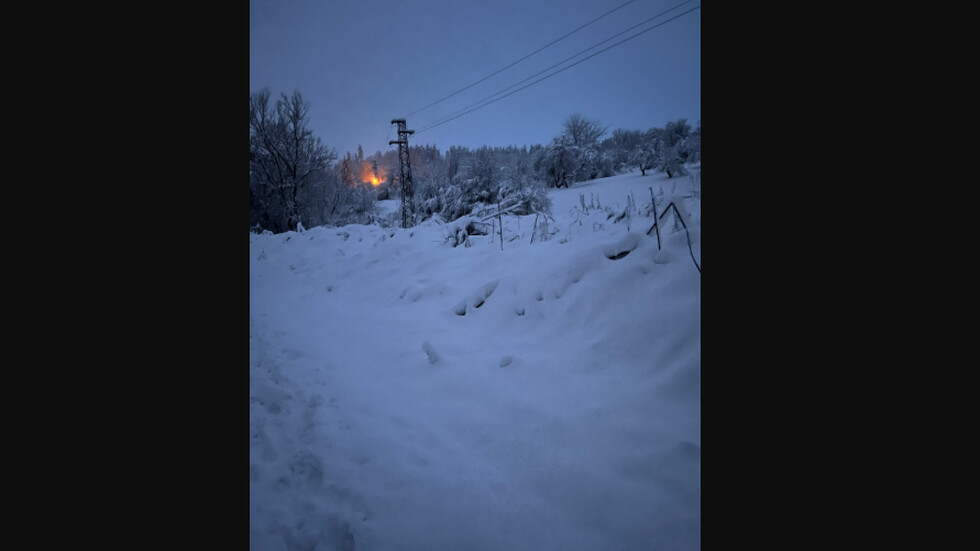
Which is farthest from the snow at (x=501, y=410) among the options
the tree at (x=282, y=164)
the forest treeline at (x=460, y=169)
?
the tree at (x=282, y=164)

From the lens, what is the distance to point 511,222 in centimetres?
798

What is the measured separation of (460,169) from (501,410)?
1848cm

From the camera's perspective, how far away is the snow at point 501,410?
1685 millimetres

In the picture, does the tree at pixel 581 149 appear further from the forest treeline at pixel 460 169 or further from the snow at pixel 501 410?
the snow at pixel 501 410

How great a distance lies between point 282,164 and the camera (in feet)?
50.5

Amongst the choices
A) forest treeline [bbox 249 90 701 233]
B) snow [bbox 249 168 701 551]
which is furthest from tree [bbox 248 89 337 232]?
snow [bbox 249 168 701 551]

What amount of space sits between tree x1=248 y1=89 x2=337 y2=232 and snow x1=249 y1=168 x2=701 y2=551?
11.9 metres

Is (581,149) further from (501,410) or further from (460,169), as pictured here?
(501,410)

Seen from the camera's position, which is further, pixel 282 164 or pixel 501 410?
pixel 282 164

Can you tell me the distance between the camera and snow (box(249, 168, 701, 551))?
1.68 m

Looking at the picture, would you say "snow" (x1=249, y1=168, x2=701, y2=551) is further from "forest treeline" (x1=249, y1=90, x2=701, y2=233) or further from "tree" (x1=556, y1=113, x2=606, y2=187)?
"tree" (x1=556, y1=113, x2=606, y2=187)

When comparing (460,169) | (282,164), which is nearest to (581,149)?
(460,169)
